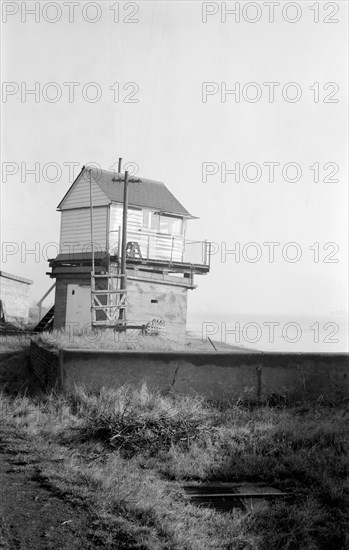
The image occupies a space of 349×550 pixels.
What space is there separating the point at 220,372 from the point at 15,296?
90.4ft

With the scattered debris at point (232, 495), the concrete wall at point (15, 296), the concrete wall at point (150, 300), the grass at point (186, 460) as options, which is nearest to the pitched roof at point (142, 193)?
the concrete wall at point (150, 300)

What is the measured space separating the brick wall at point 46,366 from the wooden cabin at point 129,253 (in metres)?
12.1

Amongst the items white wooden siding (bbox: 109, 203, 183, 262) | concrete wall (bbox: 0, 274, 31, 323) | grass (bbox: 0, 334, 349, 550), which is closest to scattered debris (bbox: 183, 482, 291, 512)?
grass (bbox: 0, 334, 349, 550)

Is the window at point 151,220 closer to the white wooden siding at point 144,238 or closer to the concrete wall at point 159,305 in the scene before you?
the white wooden siding at point 144,238

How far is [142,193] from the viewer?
31406mm

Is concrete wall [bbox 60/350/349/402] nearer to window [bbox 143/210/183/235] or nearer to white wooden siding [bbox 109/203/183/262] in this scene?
white wooden siding [bbox 109/203/183/262]

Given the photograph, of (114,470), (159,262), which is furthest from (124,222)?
(114,470)

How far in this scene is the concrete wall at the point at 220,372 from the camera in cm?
984

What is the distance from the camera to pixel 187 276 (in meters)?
29.8

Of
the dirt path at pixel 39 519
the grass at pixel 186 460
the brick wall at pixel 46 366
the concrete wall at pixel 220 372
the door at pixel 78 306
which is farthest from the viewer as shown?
the door at pixel 78 306

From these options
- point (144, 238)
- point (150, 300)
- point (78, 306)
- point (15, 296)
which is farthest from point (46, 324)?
point (15, 296)

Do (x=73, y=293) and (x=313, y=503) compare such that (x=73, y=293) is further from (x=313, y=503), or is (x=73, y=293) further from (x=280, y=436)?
(x=313, y=503)

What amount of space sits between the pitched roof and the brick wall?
16.1 meters

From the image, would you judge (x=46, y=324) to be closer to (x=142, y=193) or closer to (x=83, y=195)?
(x=83, y=195)
